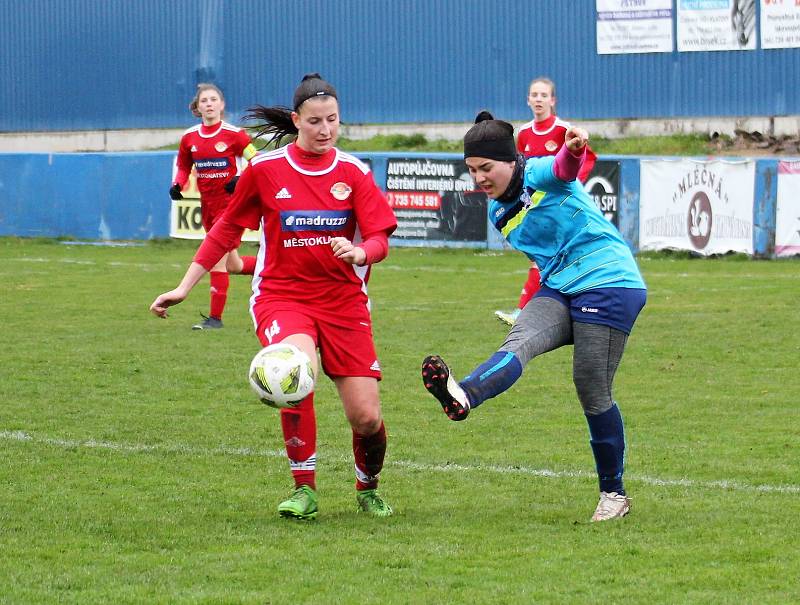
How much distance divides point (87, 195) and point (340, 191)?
1829 cm

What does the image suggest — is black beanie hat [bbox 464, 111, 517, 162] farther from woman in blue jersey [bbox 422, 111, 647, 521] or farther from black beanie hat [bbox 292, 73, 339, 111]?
black beanie hat [bbox 292, 73, 339, 111]

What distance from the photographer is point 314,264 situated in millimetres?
5984

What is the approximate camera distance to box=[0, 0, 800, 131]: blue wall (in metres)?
29.0

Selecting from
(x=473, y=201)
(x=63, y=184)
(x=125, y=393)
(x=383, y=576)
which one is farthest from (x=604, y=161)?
(x=383, y=576)

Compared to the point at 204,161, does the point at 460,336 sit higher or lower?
lower

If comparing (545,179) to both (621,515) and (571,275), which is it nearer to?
(571,275)

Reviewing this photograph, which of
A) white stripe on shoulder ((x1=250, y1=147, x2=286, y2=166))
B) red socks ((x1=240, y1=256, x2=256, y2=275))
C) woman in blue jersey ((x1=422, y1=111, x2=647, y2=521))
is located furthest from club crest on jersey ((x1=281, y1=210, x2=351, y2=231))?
red socks ((x1=240, y1=256, x2=256, y2=275))

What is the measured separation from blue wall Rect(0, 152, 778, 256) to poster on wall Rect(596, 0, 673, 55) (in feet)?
36.2

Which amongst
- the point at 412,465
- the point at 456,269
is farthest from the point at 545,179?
the point at 456,269

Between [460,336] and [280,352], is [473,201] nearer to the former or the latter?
[460,336]

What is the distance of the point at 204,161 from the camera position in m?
13.8

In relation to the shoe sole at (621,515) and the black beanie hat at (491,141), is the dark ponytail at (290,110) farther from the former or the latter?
the shoe sole at (621,515)

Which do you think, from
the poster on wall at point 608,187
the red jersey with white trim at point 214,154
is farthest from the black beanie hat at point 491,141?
the poster on wall at point 608,187

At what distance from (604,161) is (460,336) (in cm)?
819
